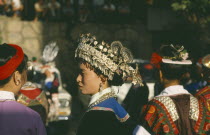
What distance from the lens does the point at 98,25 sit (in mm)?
16766

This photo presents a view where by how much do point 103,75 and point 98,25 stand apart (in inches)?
545

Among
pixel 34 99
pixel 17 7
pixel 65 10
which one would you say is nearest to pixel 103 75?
pixel 34 99

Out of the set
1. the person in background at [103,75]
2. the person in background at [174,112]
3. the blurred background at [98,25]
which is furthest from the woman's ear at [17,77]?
the blurred background at [98,25]

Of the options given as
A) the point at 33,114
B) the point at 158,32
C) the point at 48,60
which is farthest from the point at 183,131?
the point at 158,32

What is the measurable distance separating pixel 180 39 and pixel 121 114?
1399cm

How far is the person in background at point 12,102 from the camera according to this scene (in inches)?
102

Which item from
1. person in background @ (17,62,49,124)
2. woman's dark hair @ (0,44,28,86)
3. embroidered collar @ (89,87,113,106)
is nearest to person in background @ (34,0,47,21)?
person in background @ (17,62,49,124)

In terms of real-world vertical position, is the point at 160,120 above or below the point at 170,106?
below

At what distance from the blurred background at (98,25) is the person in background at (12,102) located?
1140 centimetres

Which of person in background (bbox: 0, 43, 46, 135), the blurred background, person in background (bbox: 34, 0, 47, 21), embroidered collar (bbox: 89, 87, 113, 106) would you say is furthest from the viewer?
person in background (bbox: 34, 0, 47, 21)

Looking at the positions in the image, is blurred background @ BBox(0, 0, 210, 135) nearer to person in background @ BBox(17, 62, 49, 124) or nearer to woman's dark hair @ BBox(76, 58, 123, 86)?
person in background @ BBox(17, 62, 49, 124)

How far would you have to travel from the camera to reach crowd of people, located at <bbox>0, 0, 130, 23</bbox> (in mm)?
15882

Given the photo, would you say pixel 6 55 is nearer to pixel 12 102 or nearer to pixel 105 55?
pixel 12 102

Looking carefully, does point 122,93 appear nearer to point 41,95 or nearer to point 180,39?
point 41,95
